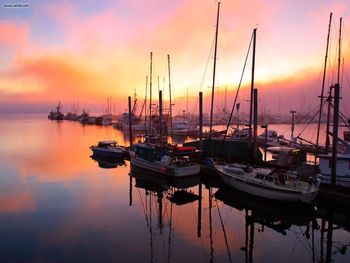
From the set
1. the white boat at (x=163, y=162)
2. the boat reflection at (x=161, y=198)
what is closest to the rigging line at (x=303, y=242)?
the boat reflection at (x=161, y=198)

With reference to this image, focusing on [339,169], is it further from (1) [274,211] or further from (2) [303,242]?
(2) [303,242]

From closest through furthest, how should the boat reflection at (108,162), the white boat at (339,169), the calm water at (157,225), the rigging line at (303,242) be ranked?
the calm water at (157,225) → the rigging line at (303,242) → the white boat at (339,169) → the boat reflection at (108,162)

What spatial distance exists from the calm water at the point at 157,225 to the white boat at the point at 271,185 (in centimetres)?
78

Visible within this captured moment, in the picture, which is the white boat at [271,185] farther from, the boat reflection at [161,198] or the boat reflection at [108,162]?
the boat reflection at [108,162]

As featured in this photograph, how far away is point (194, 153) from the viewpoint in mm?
40844

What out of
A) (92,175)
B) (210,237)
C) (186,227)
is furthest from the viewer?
(92,175)

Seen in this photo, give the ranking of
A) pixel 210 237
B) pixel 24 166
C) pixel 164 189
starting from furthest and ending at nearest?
pixel 24 166 → pixel 164 189 → pixel 210 237

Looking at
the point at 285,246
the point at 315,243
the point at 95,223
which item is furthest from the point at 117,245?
the point at 315,243

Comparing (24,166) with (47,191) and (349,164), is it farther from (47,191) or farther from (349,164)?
(349,164)

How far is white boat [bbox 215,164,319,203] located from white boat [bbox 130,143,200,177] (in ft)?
18.2

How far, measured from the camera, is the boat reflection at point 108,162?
45894mm

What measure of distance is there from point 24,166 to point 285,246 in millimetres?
38899

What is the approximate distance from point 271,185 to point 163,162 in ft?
45.4

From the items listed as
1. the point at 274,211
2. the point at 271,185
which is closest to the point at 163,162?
the point at 271,185
